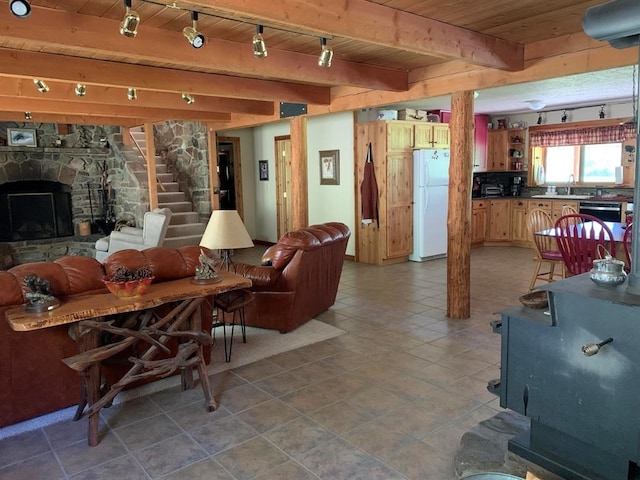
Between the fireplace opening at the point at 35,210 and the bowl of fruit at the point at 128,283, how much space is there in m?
6.36

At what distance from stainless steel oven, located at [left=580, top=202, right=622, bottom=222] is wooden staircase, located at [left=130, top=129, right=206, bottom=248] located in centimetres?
629

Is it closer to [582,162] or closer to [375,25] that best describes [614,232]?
[375,25]

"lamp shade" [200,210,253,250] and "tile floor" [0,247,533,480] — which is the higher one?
"lamp shade" [200,210,253,250]

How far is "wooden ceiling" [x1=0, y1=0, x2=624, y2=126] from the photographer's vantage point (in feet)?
9.45

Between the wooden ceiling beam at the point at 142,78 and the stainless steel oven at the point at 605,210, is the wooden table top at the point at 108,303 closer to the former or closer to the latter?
the wooden ceiling beam at the point at 142,78

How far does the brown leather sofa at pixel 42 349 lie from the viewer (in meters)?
2.69

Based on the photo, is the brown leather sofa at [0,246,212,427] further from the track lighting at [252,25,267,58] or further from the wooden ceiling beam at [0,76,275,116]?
the wooden ceiling beam at [0,76,275,116]

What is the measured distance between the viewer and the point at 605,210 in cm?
752

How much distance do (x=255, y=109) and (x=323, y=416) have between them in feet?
16.0

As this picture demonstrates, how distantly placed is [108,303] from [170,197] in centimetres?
630

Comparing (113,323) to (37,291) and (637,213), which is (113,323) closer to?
(37,291)

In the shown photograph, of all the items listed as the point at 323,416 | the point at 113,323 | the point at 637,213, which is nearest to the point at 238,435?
the point at 323,416

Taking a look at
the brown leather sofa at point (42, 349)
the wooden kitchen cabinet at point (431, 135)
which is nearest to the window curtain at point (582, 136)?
the wooden kitchen cabinet at point (431, 135)

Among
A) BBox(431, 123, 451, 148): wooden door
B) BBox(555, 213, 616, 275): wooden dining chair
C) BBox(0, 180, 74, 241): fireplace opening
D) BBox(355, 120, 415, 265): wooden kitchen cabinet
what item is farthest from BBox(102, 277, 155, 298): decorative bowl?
BBox(0, 180, 74, 241): fireplace opening
